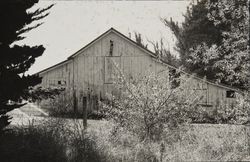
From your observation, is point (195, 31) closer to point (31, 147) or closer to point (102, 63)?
point (102, 63)

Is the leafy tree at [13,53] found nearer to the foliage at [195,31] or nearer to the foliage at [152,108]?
the foliage at [152,108]

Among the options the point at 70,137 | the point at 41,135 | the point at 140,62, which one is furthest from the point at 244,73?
the point at 140,62

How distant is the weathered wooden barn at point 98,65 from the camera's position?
25.1 metres

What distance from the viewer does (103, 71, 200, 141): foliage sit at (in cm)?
944

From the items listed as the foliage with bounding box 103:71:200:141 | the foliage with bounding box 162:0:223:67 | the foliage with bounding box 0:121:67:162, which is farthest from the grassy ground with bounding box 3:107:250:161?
the foliage with bounding box 162:0:223:67

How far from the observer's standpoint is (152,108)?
941cm

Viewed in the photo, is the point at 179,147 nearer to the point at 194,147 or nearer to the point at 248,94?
the point at 194,147

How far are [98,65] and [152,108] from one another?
53.8 ft

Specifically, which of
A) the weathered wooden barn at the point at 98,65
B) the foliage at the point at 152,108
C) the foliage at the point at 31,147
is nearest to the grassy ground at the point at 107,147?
the foliage at the point at 31,147

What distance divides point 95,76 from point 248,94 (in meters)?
16.5

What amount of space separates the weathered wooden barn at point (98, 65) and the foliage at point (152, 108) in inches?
591

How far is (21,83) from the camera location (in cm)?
806

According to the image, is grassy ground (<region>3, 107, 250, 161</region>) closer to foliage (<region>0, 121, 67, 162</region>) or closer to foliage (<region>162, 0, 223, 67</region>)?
foliage (<region>0, 121, 67, 162</region>)

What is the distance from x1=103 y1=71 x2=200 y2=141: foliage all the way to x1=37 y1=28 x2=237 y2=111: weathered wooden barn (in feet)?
49.2
